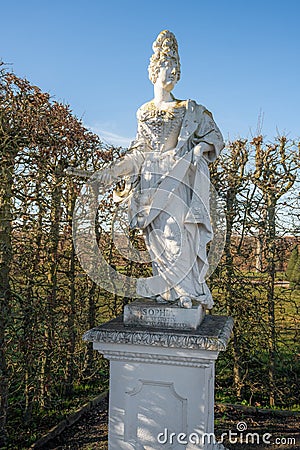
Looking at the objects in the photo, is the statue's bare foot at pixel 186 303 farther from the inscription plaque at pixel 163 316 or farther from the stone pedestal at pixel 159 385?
the stone pedestal at pixel 159 385

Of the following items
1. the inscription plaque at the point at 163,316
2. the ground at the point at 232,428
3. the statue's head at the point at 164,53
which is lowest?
the ground at the point at 232,428

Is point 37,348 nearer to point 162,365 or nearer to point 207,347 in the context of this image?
point 162,365

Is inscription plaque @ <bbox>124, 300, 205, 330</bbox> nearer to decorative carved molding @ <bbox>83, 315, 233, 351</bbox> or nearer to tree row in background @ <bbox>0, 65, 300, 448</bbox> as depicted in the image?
decorative carved molding @ <bbox>83, 315, 233, 351</bbox>

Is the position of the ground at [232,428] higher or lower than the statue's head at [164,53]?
lower

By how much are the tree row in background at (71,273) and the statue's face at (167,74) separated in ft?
5.77

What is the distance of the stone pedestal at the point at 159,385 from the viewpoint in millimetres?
2793

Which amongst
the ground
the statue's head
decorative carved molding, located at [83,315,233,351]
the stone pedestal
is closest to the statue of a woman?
the statue's head

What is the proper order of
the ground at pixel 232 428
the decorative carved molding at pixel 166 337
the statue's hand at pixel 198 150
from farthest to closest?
1. the ground at pixel 232 428
2. the statue's hand at pixel 198 150
3. the decorative carved molding at pixel 166 337

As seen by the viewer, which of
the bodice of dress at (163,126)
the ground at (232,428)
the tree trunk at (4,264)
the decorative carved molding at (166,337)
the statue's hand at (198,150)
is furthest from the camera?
the ground at (232,428)

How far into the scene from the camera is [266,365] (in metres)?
5.38

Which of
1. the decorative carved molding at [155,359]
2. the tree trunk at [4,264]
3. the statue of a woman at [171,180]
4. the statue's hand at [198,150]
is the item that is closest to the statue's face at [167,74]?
the statue of a woman at [171,180]

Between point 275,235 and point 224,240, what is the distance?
671 millimetres

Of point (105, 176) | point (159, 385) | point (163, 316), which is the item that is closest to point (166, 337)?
point (163, 316)

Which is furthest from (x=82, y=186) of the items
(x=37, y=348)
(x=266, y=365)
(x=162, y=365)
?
(x=266, y=365)
